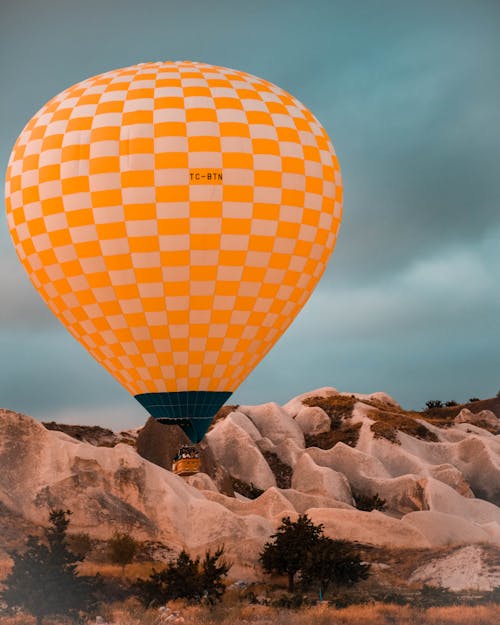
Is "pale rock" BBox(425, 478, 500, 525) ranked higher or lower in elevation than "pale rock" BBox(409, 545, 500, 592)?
higher

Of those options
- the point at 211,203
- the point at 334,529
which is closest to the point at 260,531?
the point at 334,529

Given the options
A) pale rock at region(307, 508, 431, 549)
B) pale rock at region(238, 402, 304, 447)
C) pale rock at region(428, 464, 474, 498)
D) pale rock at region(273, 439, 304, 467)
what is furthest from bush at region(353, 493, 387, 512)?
pale rock at region(238, 402, 304, 447)

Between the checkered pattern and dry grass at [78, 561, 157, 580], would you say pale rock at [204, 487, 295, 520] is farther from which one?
the checkered pattern

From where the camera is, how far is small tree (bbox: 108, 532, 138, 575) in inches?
1377

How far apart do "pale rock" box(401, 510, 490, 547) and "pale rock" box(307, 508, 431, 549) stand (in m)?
0.33

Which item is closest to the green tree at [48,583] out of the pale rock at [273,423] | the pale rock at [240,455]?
A: the pale rock at [240,455]

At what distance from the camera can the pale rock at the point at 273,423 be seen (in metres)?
65.4

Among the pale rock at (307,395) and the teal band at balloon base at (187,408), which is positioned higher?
the pale rock at (307,395)

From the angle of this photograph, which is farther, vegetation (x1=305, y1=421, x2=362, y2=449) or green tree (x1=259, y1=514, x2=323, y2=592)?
vegetation (x1=305, y1=421, x2=362, y2=449)

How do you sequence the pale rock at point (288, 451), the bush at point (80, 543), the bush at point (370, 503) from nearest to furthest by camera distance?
the bush at point (80, 543)
the bush at point (370, 503)
the pale rock at point (288, 451)

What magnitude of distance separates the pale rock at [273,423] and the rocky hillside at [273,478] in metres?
0.10

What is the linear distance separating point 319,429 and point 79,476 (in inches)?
1332

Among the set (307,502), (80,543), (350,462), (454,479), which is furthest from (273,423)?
(80,543)

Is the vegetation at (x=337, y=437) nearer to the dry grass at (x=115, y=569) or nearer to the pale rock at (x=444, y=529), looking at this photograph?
the pale rock at (x=444, y=529)
